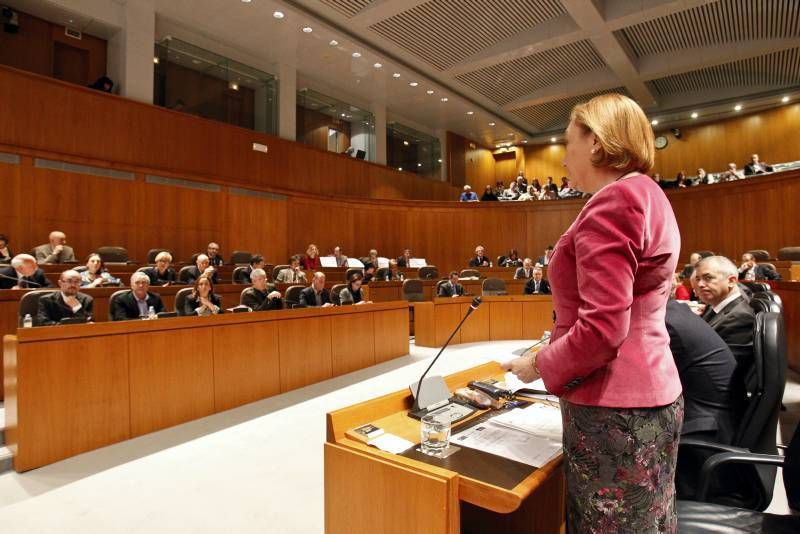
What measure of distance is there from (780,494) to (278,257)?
8.65 m

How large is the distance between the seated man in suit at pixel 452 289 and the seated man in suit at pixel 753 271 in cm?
402

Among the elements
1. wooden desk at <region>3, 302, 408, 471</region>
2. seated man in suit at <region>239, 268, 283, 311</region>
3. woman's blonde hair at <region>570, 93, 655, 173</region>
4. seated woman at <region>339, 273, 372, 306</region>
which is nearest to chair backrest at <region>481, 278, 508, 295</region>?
seated woman at <region>339, 273, 372, 306</region>

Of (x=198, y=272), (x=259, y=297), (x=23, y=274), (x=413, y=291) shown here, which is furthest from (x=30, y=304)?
(x=413, y=291)

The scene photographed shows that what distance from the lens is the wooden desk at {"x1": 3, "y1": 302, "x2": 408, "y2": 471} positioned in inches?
111

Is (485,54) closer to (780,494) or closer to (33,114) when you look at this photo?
(33,114)

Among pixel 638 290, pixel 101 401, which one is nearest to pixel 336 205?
pixel 101 401

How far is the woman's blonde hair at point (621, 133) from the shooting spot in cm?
96

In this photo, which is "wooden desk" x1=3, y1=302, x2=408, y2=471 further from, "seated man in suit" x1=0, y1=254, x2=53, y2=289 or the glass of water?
the glass of water

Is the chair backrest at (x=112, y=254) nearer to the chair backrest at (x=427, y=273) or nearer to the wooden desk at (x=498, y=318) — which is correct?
the wooden desk at (x=498, y=318)

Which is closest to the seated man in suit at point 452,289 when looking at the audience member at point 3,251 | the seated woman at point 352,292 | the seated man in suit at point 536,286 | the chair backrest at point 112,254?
the seated man in suit at point 536,286

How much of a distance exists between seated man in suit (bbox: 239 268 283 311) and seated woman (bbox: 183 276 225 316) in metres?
0.37

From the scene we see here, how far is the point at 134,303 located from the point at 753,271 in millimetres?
7667

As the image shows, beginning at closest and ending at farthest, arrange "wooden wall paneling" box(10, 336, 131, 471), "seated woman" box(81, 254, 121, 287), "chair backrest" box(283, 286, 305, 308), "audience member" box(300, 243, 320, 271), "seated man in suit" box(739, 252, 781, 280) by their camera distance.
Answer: "wooden wall paneling" box(10, 336, 131, 471) < "seated woman" box(81, 254, 121, 287) < "chair backrest" box(283, 286, 305, 308) < "seated man in suit" box(739, 252, 781, 280) < "audience member" box(300, 243, 320, 271)

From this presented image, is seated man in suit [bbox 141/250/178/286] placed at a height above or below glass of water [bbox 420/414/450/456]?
above
